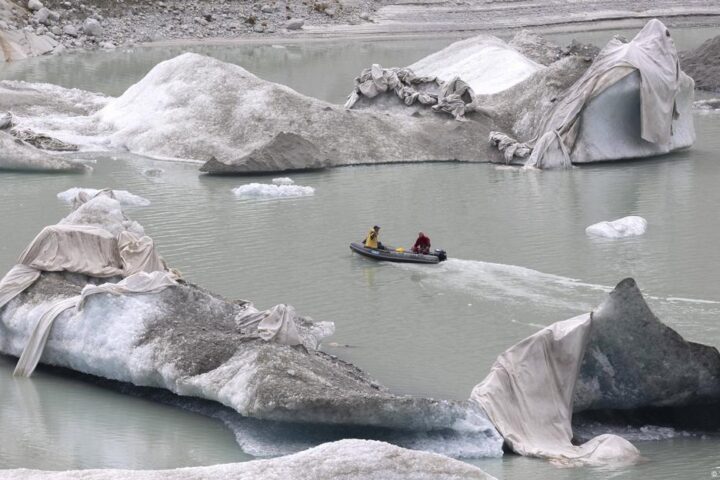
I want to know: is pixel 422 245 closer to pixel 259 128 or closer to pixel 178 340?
pixel 178 340

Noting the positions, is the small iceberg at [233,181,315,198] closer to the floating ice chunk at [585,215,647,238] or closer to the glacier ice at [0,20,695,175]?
the glacier ice at [0,20,695,175]

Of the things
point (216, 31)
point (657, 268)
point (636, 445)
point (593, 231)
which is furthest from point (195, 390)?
point (216, 31)

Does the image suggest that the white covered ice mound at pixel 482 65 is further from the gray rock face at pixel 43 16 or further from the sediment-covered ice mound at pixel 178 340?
the gray rock face at pixel 43 16

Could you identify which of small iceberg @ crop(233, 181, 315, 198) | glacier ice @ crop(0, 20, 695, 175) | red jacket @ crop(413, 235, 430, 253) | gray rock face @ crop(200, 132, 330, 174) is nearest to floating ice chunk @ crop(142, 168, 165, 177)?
gray rock face @ crop(200, 132, 330, 174)

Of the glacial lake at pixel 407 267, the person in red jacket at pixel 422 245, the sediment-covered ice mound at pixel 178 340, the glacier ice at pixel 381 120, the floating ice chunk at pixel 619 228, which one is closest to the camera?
the sediment-covered ice mound at pixel 178 340

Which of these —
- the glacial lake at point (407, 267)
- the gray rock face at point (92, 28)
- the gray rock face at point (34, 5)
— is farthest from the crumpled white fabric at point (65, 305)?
the gray rock face at point (34, 5)

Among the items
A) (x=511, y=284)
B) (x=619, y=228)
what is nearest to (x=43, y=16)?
(x=619, y=228)
